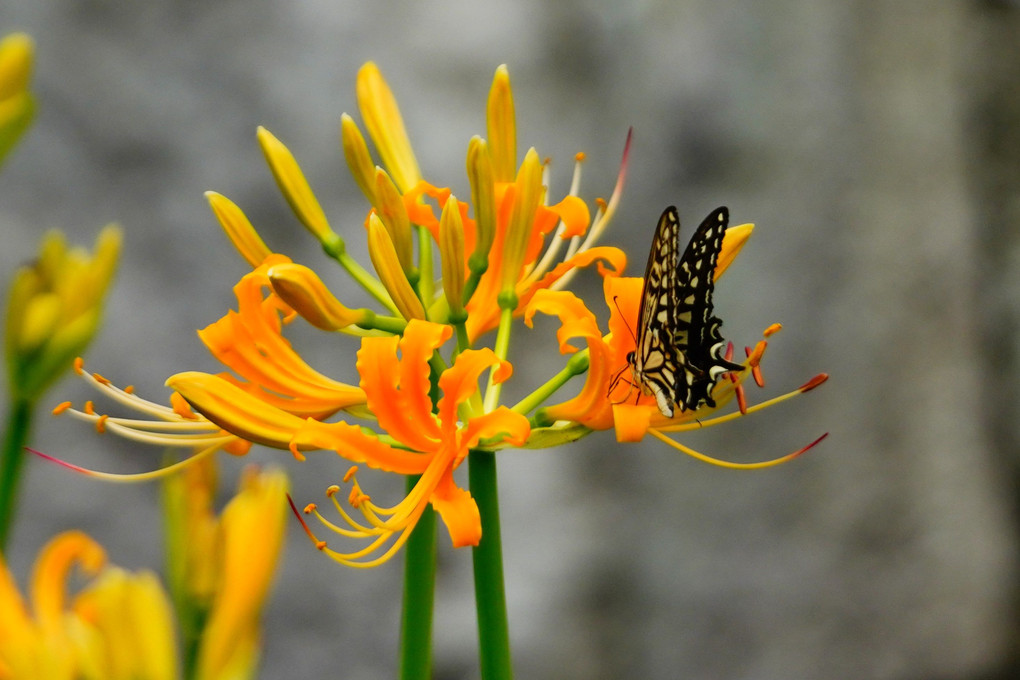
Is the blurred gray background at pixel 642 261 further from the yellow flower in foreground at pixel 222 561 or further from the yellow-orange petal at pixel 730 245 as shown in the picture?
the yellow flower in foreground at pixel 222 561

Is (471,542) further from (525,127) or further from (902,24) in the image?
(902,24)

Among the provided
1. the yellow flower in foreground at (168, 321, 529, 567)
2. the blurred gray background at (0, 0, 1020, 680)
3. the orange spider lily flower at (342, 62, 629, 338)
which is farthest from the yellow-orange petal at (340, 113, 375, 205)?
the blurred gray background at (0, 0, 1020, 680)

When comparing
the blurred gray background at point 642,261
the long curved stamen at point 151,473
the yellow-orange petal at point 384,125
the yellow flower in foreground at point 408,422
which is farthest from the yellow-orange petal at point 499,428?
the blurred gray background at point 642,261

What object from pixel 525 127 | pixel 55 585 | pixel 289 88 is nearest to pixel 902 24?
pixel 525 127

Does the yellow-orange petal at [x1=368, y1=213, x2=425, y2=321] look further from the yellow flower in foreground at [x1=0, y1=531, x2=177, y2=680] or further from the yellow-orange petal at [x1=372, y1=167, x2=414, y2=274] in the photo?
the yellow flower in foreground at [x1=0, y1=531, x2=177, y2=680]

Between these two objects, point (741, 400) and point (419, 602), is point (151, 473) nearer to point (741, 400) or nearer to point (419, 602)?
point (419, 602)
